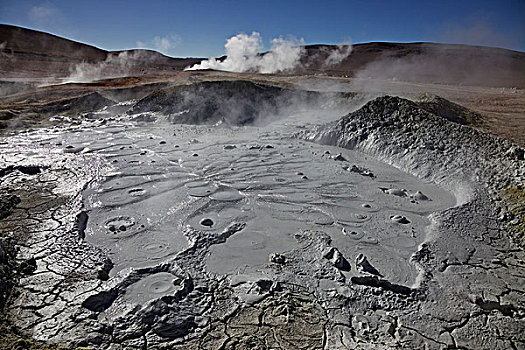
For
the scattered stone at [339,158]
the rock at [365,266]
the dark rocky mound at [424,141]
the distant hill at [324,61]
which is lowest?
the rock at [365,266]

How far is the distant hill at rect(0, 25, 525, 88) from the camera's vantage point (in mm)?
27141

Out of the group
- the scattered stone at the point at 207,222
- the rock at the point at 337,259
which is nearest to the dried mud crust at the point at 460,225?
the rock at the point at 337,259

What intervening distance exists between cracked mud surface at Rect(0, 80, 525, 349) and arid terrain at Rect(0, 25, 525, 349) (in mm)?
17

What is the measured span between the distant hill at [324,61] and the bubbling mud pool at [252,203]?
23121mm

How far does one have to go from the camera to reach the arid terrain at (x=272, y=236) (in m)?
2.24

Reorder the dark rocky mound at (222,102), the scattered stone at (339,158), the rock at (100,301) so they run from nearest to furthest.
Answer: the rock at (100,301) < the scattered stone at (339,158) < the dark rocky mound at (222,102)

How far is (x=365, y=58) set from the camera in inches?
1655

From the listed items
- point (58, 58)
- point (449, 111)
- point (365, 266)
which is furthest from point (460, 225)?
point (58, 58)

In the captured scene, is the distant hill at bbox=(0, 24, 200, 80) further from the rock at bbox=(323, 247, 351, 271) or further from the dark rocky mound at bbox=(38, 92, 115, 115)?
the rock at bbox=(323, 247, 351, 271)

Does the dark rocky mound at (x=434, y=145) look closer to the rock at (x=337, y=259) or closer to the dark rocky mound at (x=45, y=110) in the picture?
the rock at (x=337, y=259)

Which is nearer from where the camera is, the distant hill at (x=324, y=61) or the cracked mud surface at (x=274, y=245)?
the cracked mud surface at (x=274, y=245)

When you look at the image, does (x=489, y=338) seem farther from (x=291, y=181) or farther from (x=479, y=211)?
(x=291, y=181)

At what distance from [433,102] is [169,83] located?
405 inches

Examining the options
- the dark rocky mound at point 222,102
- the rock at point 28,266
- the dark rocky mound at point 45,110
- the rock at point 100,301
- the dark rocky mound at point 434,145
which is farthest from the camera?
the dark rocky mound at point 222,102
